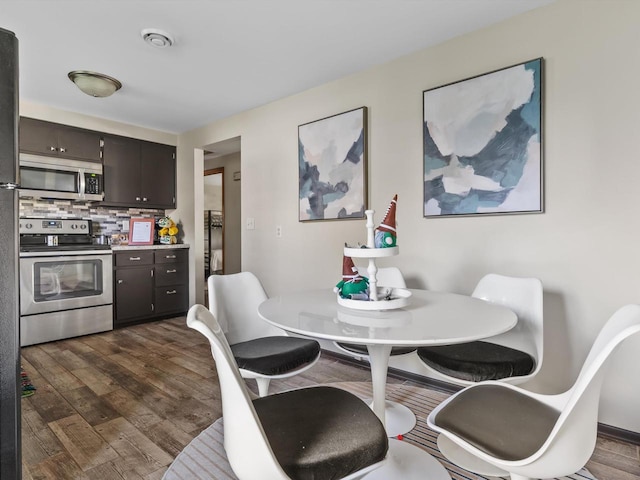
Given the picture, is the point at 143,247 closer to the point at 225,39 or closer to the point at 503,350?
the point at 225,39

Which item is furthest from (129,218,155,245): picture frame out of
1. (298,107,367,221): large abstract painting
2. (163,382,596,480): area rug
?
(163,382,596,480): area rug

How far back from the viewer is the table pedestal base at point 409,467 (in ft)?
5.16

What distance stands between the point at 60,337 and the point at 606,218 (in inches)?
177

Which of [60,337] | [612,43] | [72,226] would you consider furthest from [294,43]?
[60,337]

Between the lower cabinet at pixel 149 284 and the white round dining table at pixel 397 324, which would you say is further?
the lower cabinet at pixel 149 284

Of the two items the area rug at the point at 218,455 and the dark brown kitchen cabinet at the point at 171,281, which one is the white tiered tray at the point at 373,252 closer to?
the area rug at the point at 218,455

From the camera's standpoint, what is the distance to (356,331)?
119 cm

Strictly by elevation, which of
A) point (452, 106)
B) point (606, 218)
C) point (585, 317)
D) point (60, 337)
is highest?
point (452, 106)

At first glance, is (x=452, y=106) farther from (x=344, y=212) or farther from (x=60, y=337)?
(x=60, y=337)

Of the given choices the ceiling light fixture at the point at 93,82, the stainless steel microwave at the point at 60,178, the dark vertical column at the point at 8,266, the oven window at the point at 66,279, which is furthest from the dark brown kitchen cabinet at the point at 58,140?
the dark vertical column at the point at 8,266

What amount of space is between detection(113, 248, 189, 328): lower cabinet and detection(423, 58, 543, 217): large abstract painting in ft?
10.7

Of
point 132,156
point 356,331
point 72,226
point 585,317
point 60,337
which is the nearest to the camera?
point 356,331

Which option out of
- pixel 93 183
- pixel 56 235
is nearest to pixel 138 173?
pixel 93 183

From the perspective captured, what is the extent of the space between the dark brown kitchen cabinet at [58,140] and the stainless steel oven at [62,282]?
70 centimetres
